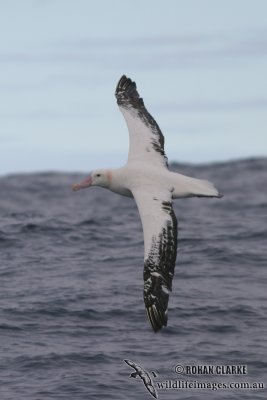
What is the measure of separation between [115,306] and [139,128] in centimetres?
324

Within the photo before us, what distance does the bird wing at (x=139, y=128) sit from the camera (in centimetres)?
1752

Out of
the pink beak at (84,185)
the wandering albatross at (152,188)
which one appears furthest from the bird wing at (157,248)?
the pink beak at (84,185)

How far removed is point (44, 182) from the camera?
43.4m

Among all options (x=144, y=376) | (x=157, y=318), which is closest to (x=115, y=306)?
(x=144, y=376)

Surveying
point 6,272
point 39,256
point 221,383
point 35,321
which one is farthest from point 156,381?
point 39,256

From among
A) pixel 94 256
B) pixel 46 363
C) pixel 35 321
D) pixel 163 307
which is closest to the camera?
pixel 163 307

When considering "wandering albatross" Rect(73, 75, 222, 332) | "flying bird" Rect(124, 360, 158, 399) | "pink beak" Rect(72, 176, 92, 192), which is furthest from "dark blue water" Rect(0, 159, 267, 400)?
"pink beak" Rect(72, 176, 92, 192)

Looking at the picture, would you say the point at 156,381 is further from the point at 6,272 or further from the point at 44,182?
the point at 44,182

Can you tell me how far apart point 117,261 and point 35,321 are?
4932 mm

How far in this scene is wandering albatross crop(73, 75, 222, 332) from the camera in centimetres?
1441

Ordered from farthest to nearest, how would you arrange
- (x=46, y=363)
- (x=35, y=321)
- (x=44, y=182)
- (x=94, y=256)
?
(x=44, y=182) → (x=94, y=256) → (x=35, y=321) → (x=46, y=363)

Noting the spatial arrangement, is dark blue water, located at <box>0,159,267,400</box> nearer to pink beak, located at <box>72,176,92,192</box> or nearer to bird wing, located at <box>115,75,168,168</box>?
pink beak, located at <box>72,176,92,192</box>

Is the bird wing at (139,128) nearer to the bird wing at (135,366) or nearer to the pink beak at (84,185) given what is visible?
the pink beak at (84,185)

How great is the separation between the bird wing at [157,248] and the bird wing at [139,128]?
65.4 inches
